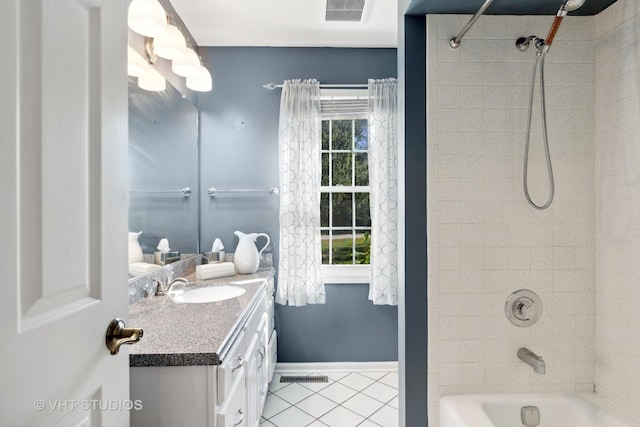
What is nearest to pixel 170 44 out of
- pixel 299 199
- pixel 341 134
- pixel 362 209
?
pixel 299 199

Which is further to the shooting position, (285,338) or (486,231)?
(285,338)

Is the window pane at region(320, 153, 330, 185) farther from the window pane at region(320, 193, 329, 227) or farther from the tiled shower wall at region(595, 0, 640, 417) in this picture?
the tiled shower wall at region(595, 0, 640, 417)

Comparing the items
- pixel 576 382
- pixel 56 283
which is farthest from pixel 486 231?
pixel 56 283

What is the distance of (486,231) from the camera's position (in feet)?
4.60

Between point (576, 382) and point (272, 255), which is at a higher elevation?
point (272, 255)

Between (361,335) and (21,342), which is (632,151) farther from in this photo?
(361,335)

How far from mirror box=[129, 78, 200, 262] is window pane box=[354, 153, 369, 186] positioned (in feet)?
4.31

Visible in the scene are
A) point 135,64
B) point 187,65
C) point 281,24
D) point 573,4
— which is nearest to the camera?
point 573,4

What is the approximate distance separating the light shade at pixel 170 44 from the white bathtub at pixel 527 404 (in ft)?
6.95

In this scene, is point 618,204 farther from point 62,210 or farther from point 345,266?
point 345,266

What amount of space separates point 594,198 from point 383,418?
1.72 m

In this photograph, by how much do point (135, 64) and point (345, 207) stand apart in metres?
1.80

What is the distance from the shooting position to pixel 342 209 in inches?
114

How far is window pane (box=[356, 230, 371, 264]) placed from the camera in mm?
2904
